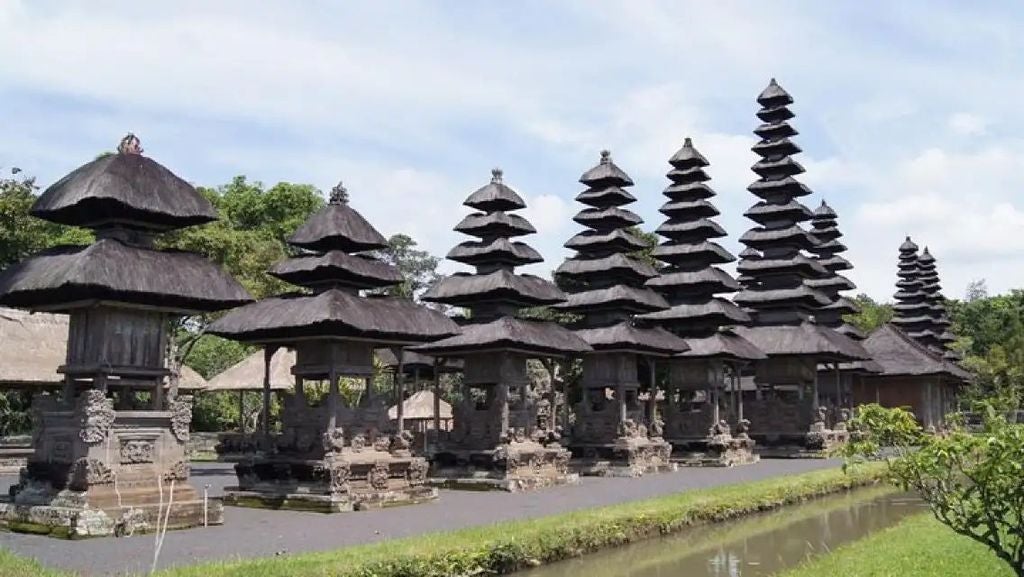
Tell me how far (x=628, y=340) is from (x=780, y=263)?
16085 millimetres

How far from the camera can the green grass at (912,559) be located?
1216 cm

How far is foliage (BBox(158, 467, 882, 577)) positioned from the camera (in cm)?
1188

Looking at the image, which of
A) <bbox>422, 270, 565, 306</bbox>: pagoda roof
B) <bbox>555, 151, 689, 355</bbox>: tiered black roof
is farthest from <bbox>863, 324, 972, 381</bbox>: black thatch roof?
<bbox>422, 270, 565, 306</bbox>: pagoda roof

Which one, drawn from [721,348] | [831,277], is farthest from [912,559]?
[831,277]

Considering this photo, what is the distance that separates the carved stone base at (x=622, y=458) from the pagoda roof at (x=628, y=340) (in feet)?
9.84

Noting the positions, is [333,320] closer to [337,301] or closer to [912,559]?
[337,301]

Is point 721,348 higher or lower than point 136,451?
higher

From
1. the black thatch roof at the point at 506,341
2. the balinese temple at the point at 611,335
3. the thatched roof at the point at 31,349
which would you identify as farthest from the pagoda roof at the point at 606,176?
the thatched roof at the point at 31,349

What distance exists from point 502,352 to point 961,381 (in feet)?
137

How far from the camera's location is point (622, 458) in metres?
30.2

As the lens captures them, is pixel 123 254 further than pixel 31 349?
No

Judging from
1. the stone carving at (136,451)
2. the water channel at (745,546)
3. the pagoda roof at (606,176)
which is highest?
the pagoda roof at (606,176)

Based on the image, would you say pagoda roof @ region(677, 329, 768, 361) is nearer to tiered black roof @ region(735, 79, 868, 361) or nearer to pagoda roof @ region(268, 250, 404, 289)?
tiered black roof @ region(735, 79, 868, 361)

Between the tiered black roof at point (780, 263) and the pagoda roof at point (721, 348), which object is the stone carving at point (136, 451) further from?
the tiered black roof at point (780, 263)
